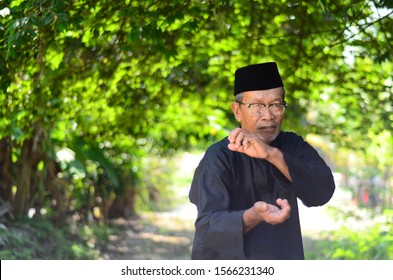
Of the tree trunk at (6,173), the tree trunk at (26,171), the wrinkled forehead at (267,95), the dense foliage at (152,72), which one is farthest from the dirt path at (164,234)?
the wrinkled forehead at (267,95)

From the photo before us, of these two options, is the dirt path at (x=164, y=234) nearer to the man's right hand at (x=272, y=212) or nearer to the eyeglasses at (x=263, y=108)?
the eyeglasses at (x=263, y=108)

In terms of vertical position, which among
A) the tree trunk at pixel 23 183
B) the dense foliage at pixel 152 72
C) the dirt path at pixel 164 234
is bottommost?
the dirt path at pixel 164 234

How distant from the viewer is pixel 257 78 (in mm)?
4039

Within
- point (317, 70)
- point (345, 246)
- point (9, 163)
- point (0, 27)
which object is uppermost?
point (0, 27)

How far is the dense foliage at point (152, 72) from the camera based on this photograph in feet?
17.6

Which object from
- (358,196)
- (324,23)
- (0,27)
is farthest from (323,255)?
(0,27)

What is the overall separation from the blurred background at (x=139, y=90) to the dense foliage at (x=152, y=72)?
0.06 feet

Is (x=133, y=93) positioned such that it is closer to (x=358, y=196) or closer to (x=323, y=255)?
(x=323, y=255)

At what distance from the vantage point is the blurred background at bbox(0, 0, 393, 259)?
5.46 metres

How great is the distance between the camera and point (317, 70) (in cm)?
743

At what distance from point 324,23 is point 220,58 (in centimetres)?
148

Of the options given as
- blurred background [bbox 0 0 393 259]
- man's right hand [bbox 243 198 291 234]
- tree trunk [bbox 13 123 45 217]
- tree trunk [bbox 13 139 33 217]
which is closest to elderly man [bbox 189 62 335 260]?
man's right hand [bbox 243 198 291 234]

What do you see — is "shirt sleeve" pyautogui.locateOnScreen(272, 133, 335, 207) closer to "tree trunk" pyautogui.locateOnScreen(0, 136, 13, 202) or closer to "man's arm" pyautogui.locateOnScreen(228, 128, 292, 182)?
"man's arm" pyautogui.locateOnScreen(228, 128, 292, 182)
